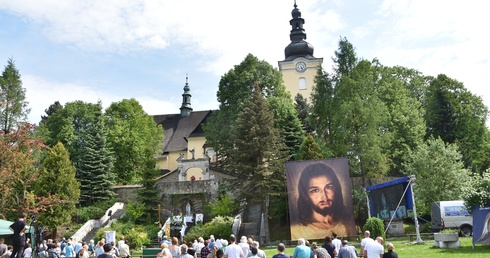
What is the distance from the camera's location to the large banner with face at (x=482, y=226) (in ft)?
55.2

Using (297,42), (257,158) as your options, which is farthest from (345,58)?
(297,42)

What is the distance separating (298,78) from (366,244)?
50.3 m

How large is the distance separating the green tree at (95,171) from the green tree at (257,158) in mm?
14916

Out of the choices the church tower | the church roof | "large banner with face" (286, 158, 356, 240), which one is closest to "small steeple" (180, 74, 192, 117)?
the church roof

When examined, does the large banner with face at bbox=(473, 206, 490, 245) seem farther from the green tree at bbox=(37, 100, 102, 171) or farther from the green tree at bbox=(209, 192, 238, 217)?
the green tree at bbox=(37, 100, 102, 171)

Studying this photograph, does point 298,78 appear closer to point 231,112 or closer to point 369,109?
point 231,112

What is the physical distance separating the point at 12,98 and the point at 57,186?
465 inches

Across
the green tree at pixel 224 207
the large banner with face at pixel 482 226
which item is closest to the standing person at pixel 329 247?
the large banner with face at pixel 482 226

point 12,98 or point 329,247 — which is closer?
point 329,247

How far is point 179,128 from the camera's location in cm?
6388

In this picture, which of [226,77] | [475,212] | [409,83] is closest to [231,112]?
[226,77]

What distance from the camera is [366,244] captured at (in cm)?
1108

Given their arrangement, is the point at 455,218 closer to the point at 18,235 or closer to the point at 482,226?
the point at 482,226

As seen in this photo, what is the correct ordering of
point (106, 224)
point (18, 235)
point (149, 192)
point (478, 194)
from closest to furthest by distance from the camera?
point (18, 235)
point (478, 194)
point (106, 224)
point (149, 192)
